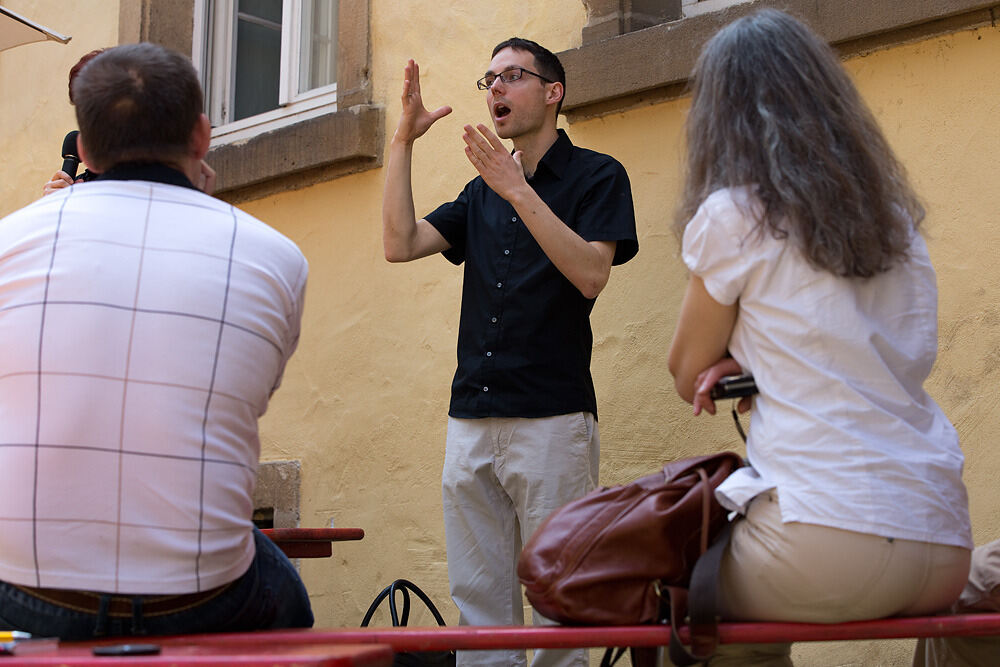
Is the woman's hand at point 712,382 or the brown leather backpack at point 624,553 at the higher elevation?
the woman's hand at point 712,382

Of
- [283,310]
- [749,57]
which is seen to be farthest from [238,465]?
[749,57]

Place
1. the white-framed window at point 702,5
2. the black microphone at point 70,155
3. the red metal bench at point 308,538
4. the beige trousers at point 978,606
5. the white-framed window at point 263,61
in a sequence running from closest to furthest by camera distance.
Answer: the beige trousers at point 978,606
the red metal bench at point 308,538
the black microphone at point 70,155
the white-framed window at point 702,5
the white-framed window at point 263,61

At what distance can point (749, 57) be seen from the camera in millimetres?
2604

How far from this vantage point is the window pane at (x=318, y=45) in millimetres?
6641

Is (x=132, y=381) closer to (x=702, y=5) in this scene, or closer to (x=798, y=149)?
(x=798, y=149)

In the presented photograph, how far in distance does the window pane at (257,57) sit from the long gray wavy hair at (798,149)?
4.67m

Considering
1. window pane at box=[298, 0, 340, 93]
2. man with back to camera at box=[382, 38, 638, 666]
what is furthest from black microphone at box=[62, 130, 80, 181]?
window pane at box=[298, 0, 340, 93]

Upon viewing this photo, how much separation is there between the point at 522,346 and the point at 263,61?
386cm

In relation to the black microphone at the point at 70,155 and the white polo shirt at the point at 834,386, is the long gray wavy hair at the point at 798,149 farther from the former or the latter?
the black microphone at the point at 70,155

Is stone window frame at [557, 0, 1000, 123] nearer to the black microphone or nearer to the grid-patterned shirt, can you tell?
the black microphone

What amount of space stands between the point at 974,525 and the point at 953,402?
14.5 inches

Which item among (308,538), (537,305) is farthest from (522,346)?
(308,538)

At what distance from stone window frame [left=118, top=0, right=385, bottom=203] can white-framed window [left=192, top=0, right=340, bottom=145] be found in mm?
327

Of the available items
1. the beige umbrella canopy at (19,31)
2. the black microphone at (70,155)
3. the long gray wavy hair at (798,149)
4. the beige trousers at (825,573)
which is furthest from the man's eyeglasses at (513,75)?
the beige umbrella canopy at (19,31)
